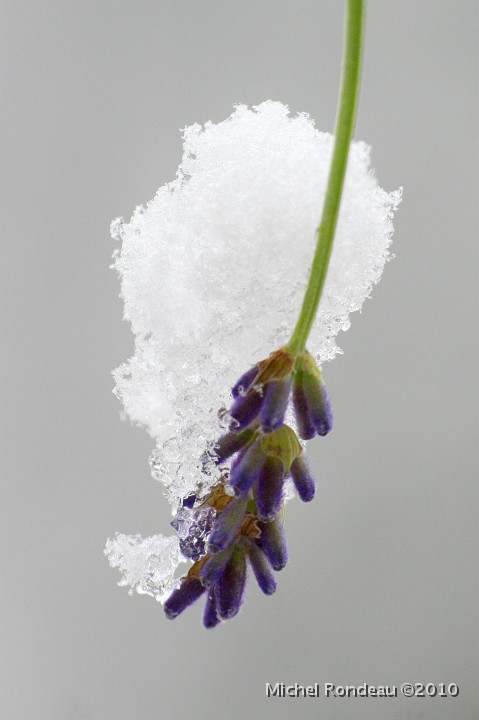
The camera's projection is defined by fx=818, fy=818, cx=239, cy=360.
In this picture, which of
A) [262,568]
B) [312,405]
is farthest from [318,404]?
[262,568]

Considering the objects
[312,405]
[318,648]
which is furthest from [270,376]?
[318,648]

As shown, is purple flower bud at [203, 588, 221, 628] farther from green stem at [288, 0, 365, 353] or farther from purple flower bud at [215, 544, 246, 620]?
green stem at [288, 0, 365, 353]

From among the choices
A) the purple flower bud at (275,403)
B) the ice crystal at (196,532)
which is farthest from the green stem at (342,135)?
the ice crystal at (196,532)

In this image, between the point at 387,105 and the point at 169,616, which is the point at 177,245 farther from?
the point at 387,105

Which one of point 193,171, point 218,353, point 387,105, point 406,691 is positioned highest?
point 387,105

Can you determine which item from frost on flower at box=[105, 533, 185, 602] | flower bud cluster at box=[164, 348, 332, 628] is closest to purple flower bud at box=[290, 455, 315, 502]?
flower bud cluster at box=[164, 348, 332, 628]

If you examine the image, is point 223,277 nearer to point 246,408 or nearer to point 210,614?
point 246,408

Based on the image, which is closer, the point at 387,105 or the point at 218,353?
the point at 218,353

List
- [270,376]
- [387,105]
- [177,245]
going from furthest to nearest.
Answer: [387,105], [177,245], [270,376]
